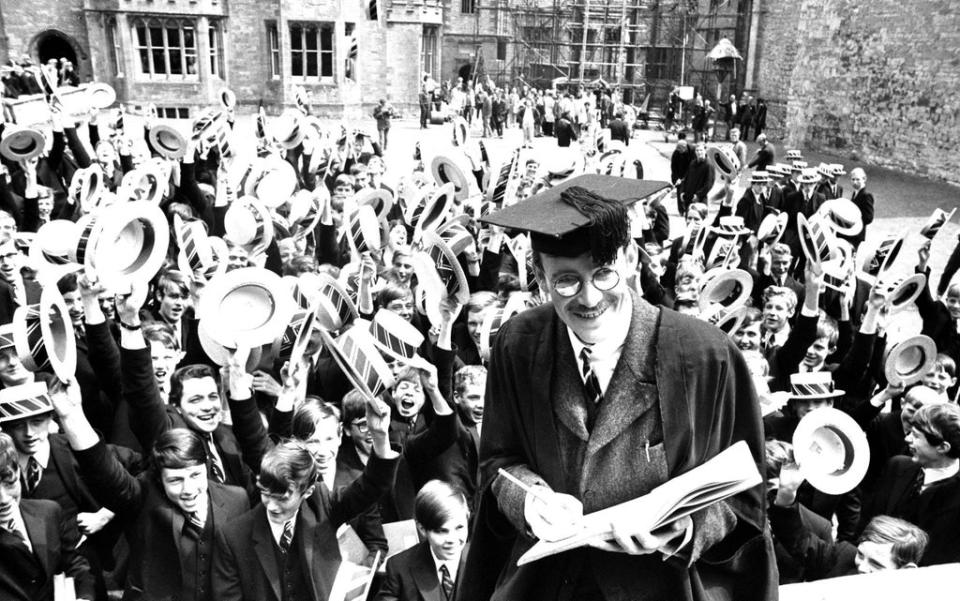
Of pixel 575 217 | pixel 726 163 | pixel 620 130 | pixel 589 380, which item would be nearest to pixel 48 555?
pixel 589 380

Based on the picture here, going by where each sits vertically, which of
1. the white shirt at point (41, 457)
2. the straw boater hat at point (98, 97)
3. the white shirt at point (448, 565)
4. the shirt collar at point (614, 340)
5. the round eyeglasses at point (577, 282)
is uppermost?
the straw boater hat at point (98, 97)

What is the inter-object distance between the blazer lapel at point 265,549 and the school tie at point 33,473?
3.62 ft

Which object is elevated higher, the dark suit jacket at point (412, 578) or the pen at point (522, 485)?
the pen at point (522, 485)

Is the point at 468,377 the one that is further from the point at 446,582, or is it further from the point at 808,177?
the point at 808,177

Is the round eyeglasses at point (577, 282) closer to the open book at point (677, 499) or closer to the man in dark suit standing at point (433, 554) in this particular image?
the open book at point (677, 499)

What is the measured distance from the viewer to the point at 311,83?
3017 cm

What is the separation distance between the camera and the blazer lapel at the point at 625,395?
6.55ft

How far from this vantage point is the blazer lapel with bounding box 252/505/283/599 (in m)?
3.41

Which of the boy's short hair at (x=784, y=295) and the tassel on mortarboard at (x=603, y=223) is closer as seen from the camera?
the tassel on mortarboard at (x=603, y=223)

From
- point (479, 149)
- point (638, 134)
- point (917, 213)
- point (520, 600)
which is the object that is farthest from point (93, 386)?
point (638, 134)

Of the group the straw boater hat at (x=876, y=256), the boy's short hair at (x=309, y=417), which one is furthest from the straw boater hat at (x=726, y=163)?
the boy's short hair at (x=309, y=417)

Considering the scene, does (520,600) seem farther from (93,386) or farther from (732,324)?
(732,324)

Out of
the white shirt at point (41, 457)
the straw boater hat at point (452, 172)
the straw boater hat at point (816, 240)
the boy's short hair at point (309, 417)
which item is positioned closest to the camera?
the white shirt at point (41, 457)

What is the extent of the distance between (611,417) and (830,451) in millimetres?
2115
